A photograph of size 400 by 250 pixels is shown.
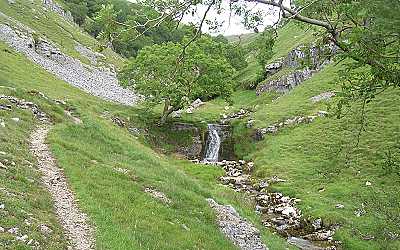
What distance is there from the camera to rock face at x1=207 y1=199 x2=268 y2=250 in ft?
71.7

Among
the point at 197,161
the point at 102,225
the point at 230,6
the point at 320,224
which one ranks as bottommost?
the point at 197,161

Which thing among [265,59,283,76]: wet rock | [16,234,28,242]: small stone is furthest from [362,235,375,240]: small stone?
[265,59,283,76]: wet rock

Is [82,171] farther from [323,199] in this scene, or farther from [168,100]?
[168,100]

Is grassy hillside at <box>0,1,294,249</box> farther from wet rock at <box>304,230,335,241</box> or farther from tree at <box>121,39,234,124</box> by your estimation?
tree at <box>121,39,234,124</box>

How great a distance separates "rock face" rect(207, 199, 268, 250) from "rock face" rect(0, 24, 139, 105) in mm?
41249

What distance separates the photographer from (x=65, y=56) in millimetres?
77312

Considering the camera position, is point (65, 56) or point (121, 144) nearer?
point (121, 144)

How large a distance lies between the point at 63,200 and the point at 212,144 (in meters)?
35.1

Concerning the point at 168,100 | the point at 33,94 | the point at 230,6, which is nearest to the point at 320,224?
the point at 230,6

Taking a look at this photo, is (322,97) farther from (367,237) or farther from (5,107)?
(5,107)

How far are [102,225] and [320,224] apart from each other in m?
16.5

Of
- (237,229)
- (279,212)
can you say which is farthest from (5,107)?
(279,212)

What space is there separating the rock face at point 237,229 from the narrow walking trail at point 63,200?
7702 millimetres

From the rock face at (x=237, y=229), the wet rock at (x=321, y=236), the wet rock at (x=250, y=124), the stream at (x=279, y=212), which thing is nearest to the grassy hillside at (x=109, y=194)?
the rock face at (x=237, y=229)
